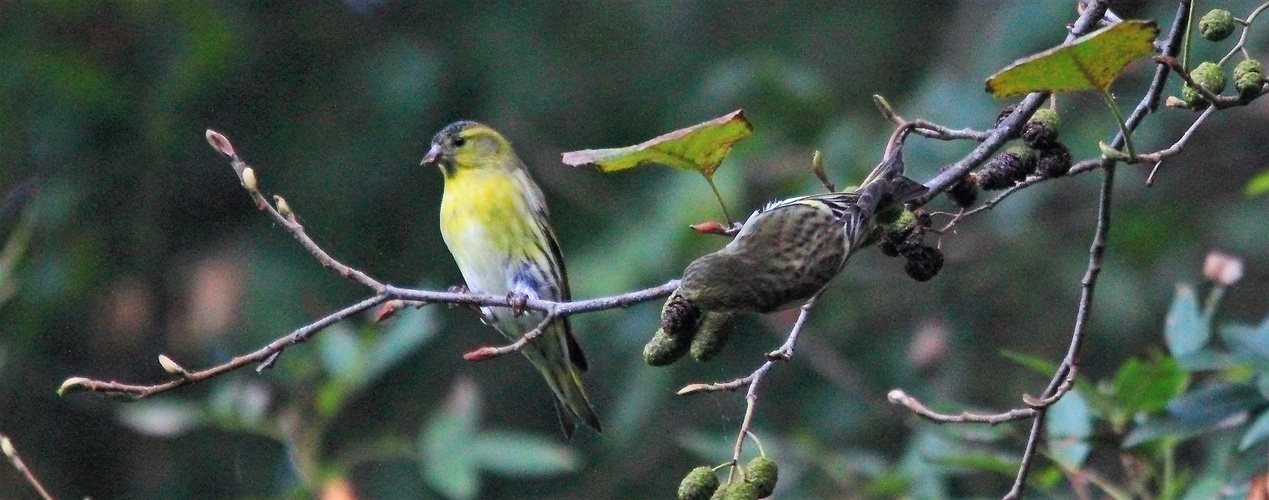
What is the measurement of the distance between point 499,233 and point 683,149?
1.53m

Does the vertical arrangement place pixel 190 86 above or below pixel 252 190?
below

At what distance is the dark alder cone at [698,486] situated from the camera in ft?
5.08

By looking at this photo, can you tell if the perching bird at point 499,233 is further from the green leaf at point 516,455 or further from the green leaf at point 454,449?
the green leaf at point 516,455

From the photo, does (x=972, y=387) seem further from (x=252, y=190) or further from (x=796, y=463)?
(x=252, y=190)

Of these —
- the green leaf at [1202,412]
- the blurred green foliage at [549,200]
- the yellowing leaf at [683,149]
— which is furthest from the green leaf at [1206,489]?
the blurred green foliage at [549,200]

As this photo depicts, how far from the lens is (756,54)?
227 inches

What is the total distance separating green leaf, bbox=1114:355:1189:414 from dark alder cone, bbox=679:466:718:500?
3.68ft

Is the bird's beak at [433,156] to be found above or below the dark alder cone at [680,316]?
below

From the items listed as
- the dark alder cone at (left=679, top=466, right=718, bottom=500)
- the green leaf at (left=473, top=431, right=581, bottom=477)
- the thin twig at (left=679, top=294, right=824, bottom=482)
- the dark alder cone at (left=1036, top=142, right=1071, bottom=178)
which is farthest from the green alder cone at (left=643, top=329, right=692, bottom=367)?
the green leaf at (left=473, top=431, right=581, bottom=477)

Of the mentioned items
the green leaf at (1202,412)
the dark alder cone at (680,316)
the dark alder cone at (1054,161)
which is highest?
the dark alder cone at (1054,161)

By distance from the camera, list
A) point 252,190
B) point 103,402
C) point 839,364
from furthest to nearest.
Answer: point 103,402
point 839,364
point 252,190

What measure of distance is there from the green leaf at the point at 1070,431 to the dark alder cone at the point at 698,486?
1.10 meters

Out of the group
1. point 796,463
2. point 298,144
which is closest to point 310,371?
point 796,463

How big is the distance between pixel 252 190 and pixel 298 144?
446 cm
